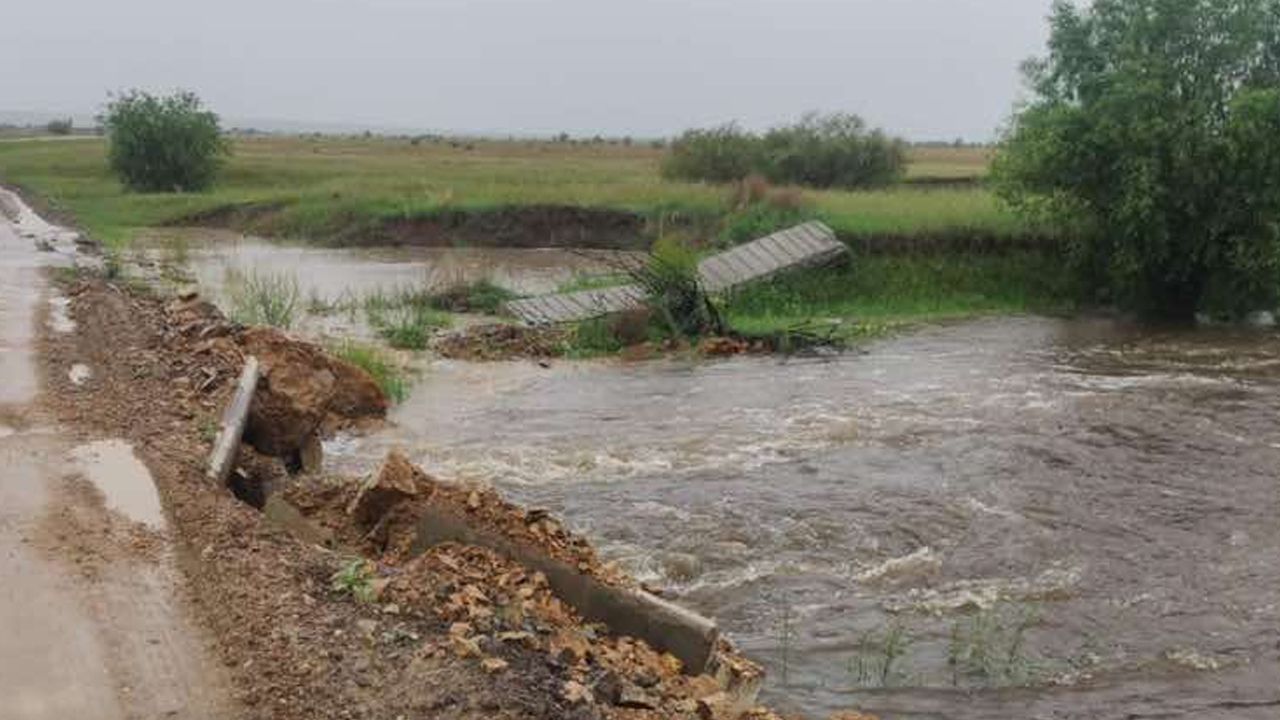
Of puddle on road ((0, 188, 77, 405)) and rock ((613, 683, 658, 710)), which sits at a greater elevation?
rock ((613, 683, 658, 710))

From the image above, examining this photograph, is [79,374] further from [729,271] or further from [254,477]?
[729,271]

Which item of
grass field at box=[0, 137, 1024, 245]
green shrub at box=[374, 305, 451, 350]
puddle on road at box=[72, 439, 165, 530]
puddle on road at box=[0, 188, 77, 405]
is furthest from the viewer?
grass field at box=[0, 137, 1024, 245]

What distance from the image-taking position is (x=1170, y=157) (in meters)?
24.1

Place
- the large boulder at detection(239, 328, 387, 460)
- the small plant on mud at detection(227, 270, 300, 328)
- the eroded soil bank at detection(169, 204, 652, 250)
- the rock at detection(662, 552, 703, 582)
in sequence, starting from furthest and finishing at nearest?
the eroded soil bank at detection(169, 204, 652, 250)
the small plant on mud at detection(227, 270, 300, 328)
the large boulder at detection(239, 328, 387, 460)
the rock at detection(662, 552, 703, 582)

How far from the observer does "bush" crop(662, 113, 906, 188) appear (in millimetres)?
45219

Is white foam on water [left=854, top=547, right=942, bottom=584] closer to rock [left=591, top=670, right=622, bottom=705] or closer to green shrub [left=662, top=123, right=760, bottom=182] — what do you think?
rock [left=591, top=670, right=622, bottom=705]

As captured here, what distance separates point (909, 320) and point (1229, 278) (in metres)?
6.68

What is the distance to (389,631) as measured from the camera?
6227 millimetres

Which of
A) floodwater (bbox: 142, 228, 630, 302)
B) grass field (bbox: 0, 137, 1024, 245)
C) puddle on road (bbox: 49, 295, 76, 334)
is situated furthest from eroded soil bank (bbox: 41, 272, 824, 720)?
grass field (bbox: 0, 137, 1024, 245)

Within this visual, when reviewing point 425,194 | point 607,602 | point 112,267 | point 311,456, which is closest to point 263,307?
point 112,267

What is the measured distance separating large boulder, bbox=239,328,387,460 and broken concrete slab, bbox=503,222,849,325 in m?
7.29

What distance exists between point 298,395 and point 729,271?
14382 mm

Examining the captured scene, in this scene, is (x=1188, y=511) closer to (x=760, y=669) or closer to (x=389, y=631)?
(x=760, y=669)

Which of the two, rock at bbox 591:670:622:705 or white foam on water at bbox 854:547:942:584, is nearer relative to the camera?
rock at bbox 591:670:622:705
